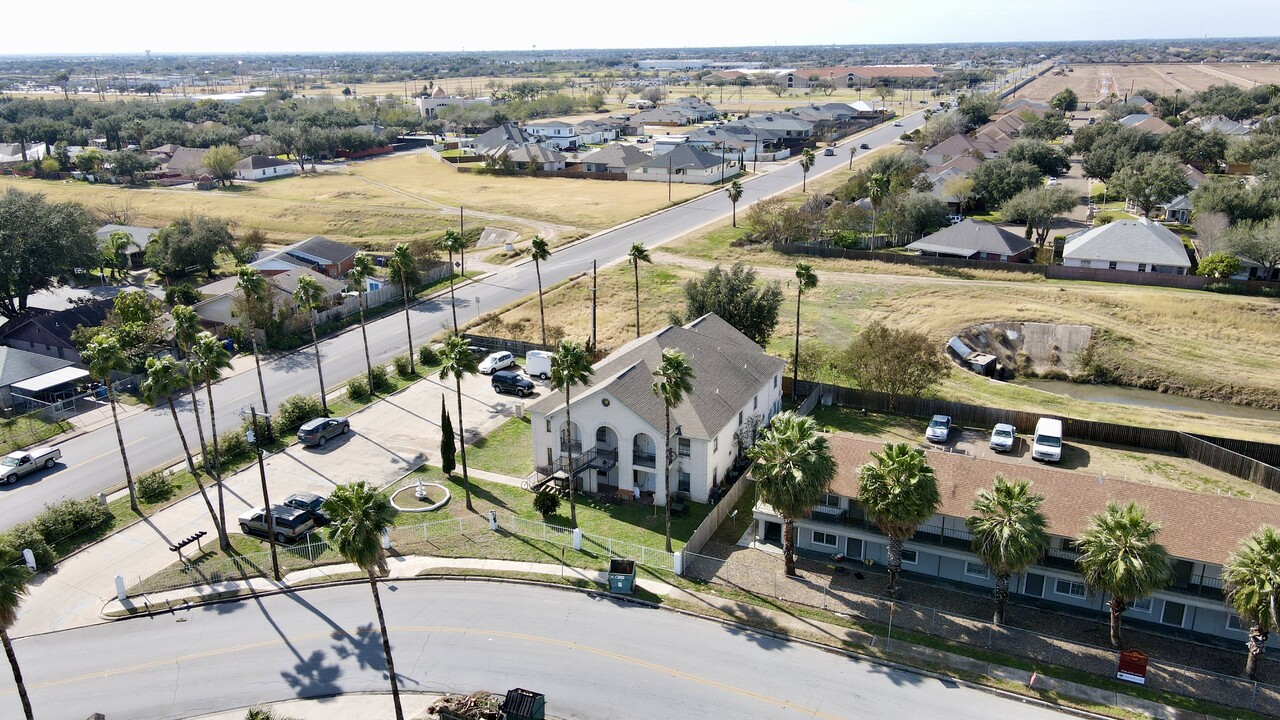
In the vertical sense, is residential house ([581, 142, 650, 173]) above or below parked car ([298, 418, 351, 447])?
above

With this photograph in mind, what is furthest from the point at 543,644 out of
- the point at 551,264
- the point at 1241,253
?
the point at 1241,253

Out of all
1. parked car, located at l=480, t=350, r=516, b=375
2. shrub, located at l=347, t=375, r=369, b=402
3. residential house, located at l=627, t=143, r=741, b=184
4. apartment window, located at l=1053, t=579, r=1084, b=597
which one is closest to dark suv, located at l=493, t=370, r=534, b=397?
parked car, located at l=480, t=350, r=516, b=375

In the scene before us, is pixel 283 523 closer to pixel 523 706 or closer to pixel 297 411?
pixel 297 411

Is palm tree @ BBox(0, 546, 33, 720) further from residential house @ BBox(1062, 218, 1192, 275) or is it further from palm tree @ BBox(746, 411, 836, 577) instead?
residential house @ BBox(1062, 218, 1192, 275)

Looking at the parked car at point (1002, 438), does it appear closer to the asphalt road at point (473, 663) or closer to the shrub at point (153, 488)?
the asphalt road at point (473, 663)

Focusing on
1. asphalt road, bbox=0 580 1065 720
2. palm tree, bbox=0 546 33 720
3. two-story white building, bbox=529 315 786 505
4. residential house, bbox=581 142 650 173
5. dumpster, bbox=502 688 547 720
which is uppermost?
residential house, bbox=581 142 650 173

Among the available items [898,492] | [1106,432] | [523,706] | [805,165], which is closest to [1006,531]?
[898,492]

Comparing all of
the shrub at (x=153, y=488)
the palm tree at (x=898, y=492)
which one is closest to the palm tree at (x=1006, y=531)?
the palm tree at (x=898, y=492)
